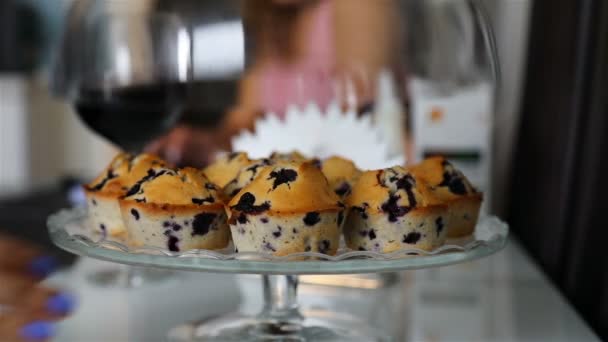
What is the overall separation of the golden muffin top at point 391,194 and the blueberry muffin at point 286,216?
0.03 m

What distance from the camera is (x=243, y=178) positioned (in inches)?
28.9

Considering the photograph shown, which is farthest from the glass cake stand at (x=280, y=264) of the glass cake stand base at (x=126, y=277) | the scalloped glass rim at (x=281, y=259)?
the glass cake stand base at (x=126, y=277)

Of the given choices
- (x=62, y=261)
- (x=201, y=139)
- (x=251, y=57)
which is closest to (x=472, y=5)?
(x=251, y=57)

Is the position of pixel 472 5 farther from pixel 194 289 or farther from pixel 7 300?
pixel 7 300

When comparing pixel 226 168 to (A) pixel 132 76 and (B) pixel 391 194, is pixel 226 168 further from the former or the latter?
(A) pixel 132 76

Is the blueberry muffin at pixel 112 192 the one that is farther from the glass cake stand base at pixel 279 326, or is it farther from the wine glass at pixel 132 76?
the wine glass at pixel 132 76

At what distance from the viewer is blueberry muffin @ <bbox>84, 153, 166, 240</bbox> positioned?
2.39 ft

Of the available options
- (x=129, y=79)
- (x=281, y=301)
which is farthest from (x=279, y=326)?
(x=129, y=79)

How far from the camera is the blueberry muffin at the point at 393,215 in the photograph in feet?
2.15

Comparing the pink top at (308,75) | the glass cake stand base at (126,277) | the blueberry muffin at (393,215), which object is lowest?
the glass cake stand base at (126,277)

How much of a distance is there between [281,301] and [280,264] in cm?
21

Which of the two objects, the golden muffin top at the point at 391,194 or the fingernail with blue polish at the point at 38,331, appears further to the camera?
the fingernail with blue polish at the point at 38,331

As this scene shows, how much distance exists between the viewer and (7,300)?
957mm

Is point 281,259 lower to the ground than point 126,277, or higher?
higher
